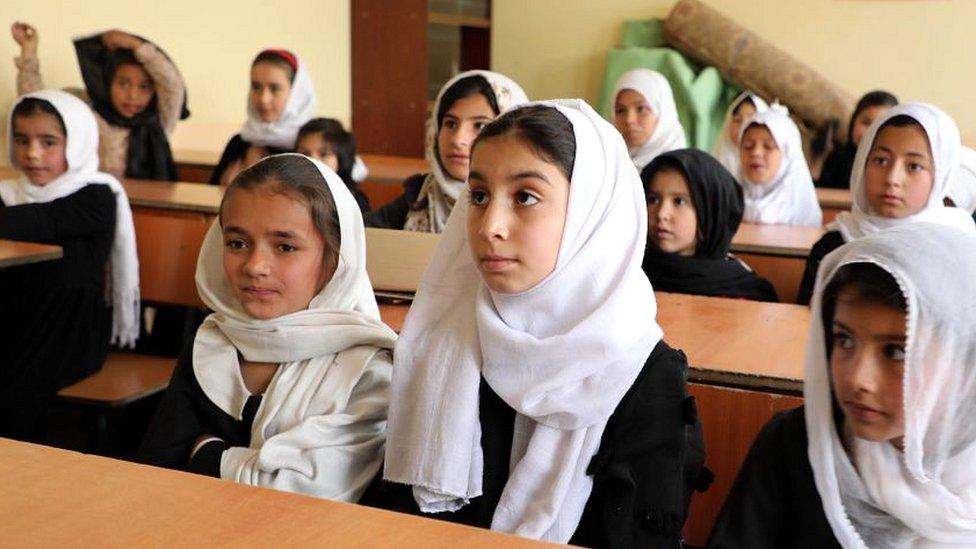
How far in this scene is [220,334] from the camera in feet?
5.57

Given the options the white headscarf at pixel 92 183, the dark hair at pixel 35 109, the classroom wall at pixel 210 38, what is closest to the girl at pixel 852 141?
the classroom wall at pixel 210 38

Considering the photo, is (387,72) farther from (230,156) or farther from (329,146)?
(329,146)

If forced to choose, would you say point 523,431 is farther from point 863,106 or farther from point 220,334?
point 863,106

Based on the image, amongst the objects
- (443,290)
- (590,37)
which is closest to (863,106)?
(590,37)

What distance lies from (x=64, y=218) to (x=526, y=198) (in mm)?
2158

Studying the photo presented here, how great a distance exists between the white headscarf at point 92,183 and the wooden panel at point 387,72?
3365 mm

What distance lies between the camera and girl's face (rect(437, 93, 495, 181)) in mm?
2926

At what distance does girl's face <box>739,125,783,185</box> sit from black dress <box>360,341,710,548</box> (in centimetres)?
337

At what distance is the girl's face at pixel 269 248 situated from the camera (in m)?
1.64

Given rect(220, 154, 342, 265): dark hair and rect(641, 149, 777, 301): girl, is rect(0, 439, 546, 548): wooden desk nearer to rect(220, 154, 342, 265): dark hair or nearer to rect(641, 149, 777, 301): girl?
rect(220, 154, 342, 265): dark hair

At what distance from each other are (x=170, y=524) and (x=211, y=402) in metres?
0.62

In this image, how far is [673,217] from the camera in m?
2.85

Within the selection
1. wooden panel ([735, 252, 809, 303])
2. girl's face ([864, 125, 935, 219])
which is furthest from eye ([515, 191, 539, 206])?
wooden panel ([735, 252, 809, 303])

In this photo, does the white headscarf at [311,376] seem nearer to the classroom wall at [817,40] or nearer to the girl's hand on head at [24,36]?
the girl's hand on head at [24,36]
